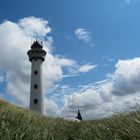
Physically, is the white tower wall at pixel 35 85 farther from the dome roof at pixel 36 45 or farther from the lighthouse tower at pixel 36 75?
the dome roof at pixel 36 45

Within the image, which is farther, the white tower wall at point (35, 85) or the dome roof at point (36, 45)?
the dome roof at point (36, 45)

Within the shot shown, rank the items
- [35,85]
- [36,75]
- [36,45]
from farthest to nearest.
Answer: [36,45]
[36,75]
[35,85]

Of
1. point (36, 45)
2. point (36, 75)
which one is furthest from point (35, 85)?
point (36, 45)

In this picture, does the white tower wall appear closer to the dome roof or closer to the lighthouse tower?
the lighthouse tower

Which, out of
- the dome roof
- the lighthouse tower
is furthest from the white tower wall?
the dome roof

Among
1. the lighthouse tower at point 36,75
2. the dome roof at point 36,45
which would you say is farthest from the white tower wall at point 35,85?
the dome roof at point 36,45

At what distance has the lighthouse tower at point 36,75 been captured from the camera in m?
40.5

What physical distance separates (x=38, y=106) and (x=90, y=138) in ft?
109

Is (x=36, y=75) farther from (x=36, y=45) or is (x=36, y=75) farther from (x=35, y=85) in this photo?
(x=36, y=45)

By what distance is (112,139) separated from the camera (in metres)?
6.12

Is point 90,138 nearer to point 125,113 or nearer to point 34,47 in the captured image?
point 125,113

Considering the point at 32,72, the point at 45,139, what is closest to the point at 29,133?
the point at 45,139

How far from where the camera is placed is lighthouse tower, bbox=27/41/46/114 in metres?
40.5

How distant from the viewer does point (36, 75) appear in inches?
1697
